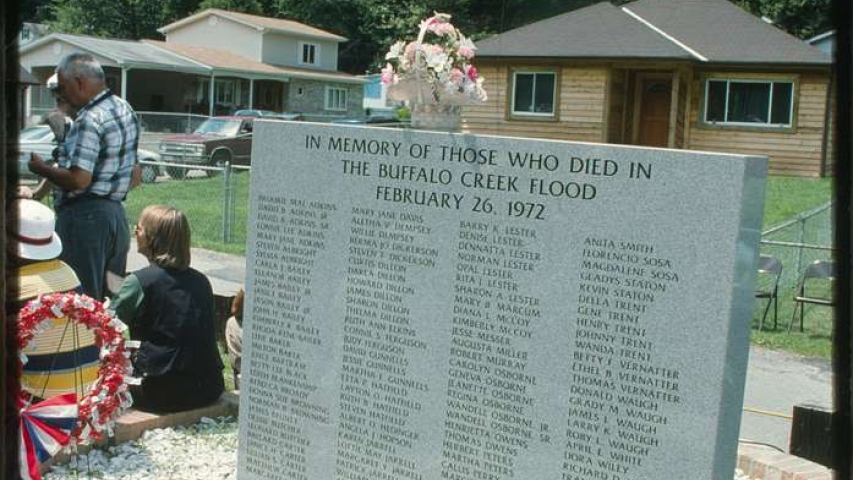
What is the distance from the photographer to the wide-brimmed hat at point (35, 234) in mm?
4770

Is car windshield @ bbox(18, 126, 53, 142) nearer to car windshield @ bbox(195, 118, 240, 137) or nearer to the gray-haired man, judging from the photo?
car windshield @ bbox(195, 118, 240, 137)

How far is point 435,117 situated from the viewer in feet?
17.3

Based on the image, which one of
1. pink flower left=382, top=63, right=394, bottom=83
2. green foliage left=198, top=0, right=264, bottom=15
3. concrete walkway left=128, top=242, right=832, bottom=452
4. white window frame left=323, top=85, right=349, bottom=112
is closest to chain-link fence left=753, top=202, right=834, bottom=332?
concrete walkway left=128, top=242, right=832, bottom=452

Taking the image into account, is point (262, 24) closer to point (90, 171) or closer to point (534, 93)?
point (534, 93)

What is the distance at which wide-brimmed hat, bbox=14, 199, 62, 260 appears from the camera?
4770mm

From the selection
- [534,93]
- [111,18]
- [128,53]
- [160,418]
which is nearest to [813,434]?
[160,418]

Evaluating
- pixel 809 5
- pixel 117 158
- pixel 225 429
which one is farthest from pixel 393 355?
pixel 809 5

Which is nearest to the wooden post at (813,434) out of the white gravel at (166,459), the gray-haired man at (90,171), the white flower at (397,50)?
the white flower at (397,50)

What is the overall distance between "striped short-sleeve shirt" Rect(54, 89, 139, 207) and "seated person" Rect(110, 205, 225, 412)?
69 centimetres

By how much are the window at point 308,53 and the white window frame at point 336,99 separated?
193 centimetres

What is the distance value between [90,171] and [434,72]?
2428 mm

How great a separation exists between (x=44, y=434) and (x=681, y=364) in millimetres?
2744

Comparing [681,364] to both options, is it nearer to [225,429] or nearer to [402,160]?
[402,160]

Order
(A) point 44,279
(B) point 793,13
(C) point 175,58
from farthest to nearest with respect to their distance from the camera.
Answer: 1. (C) point 175,58
2. (B) point 793,13
3. (A) point 44,279
